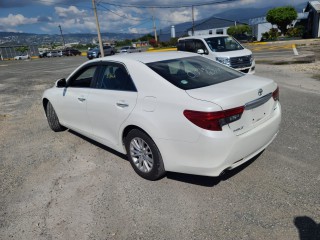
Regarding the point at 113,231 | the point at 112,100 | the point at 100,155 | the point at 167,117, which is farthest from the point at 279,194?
the point at 100,155

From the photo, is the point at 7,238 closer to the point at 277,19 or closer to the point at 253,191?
the point at 253,191

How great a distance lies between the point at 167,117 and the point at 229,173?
1.31 metres

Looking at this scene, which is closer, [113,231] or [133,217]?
[113,231]

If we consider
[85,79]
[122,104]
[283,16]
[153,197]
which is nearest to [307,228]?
[153,197]

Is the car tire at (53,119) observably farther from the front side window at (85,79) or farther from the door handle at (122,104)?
the door handle at (122,104)

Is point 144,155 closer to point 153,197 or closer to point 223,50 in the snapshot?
point 153,197

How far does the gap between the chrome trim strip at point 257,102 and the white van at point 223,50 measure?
23.7 feet

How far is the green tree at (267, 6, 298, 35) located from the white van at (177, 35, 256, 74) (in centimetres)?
3407

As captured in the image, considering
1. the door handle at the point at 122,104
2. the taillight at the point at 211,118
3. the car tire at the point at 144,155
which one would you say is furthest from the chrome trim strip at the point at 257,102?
the door handle at the point at 122,104

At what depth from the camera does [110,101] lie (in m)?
4.00

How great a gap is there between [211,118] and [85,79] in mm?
2786

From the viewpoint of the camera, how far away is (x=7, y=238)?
3.03 meters

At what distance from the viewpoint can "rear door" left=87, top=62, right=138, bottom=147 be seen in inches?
148

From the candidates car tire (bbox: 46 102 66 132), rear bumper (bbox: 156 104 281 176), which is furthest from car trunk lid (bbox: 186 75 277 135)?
car tire (bbox: 46 102 66 132)
